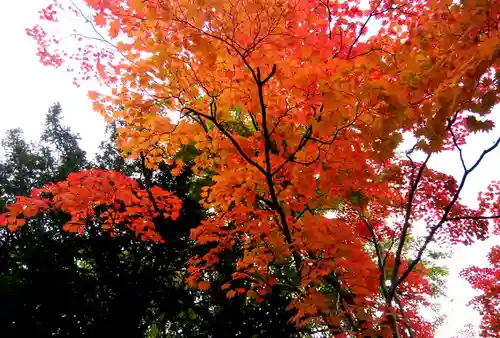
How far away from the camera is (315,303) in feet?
10.2

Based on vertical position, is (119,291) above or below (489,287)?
below

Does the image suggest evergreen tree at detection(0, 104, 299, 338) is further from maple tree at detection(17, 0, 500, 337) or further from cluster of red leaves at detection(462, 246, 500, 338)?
cluster of red leaves at detection(462, 246, 500, 338)

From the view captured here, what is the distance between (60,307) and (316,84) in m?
Result: 10.5

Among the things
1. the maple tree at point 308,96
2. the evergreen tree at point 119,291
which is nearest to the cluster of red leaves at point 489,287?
the evergreen tree at point 119,291

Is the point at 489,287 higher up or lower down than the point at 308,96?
higher up

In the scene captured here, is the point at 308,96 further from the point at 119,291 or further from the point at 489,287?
the point at 489,287

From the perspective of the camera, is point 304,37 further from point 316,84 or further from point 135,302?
point 135,302

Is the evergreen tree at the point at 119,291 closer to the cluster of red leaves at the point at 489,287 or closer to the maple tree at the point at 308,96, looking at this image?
the maple tree at the point at 308,96

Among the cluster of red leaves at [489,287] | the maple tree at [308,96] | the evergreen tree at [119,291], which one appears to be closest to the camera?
the maple tree at [308,96]

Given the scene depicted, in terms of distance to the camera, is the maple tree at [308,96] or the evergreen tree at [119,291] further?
the evergreen tree at [119,291]

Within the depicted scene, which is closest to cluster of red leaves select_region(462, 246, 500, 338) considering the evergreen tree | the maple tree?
the evergreen tree

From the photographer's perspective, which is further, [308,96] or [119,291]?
[119,291]

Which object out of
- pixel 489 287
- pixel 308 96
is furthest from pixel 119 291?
pixel 489 287

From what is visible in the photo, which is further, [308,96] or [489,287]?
[489,287]
